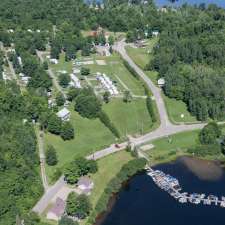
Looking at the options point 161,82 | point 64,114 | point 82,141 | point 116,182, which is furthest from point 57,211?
point 161,82

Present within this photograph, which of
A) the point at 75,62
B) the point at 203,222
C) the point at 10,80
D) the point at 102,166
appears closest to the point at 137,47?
the point at 75,62

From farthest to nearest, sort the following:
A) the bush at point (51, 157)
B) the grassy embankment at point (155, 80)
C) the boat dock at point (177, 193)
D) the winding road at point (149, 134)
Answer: the grassy embankment at point (155, 80)
the bush at point (51, 157)
the boat dock at point (177, 193)
the winding road at point (149, 134)

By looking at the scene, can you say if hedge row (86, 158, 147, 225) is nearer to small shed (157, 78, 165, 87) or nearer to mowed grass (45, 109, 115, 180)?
mowed grass (45, 109, 115, 180)

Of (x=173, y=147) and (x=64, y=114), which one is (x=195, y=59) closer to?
(x=173, y=147)

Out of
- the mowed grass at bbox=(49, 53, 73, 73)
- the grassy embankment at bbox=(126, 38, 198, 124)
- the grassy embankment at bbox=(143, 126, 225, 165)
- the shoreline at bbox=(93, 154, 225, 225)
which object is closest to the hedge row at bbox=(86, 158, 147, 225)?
the shoreline at bbox=(93, 154, 225, 225)

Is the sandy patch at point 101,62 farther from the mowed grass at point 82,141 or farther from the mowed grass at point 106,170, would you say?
the mowed grass at point 106,170

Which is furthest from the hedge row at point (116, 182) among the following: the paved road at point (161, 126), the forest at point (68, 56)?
the forest at point (68, 56)

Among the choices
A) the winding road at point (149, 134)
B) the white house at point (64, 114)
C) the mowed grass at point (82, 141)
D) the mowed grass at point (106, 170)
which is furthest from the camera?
the white house at point (64, 114)
